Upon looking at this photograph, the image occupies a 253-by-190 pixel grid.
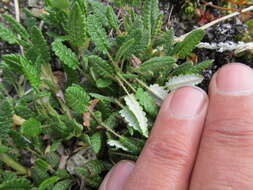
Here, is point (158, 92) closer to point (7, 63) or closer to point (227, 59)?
point (227, 59)

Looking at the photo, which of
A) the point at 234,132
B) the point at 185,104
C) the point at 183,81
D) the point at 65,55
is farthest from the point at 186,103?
the point at 65,55

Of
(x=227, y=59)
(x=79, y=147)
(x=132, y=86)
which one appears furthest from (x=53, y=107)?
(x=227, y=59)

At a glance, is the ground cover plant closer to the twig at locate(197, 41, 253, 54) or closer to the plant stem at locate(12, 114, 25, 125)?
the plant stem at locate(12, 114, 25, 125)

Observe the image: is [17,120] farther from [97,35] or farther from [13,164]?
[97,35]

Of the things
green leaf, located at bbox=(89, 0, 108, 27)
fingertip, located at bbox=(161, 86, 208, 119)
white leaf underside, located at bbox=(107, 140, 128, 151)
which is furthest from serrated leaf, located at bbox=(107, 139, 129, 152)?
green leaf, located at bbox=(89, 0, 108, 27)

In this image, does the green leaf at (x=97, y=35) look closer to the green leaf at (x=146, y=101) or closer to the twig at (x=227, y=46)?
the green leaf at (x=146, y=101)

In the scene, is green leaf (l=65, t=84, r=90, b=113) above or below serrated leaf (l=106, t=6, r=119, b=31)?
below

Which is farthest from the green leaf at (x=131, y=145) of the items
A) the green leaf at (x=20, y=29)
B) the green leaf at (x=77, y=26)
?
the green leaf at (x=20, y=29)
